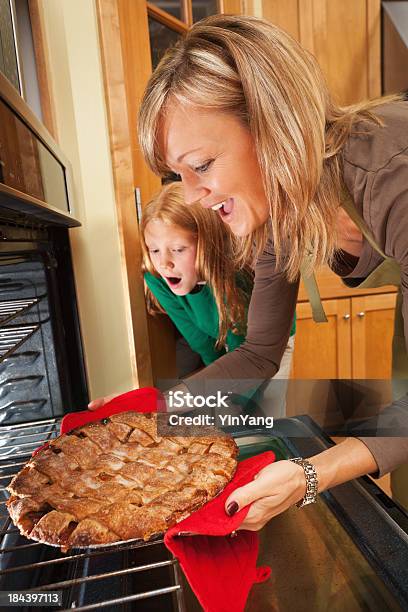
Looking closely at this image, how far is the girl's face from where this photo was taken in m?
1.19

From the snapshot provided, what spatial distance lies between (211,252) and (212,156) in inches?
20.1

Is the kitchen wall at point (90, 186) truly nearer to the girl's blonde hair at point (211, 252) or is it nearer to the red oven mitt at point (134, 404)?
the girl's blonde hair at point (211, 252)

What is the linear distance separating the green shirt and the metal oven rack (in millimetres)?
646

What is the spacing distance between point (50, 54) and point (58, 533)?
0.81 metres

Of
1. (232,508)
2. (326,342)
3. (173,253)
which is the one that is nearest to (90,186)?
(173,253)

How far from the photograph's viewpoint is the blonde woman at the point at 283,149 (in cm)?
63

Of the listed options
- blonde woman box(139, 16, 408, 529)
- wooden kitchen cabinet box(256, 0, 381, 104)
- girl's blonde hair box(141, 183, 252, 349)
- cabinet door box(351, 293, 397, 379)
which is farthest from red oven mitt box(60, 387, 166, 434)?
wooden kitchen cabinet box(256, 0, 381, 104)

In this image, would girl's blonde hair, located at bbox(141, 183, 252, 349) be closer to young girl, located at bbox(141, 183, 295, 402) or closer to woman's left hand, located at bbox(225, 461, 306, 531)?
young girl, located at bbox(141, 183, 295, 402)

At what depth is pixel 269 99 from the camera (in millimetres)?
661

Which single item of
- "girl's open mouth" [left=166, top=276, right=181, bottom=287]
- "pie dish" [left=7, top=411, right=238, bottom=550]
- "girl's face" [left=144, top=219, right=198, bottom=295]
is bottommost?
"pie dish" [left=7, top=411, right=238, bottom=550]

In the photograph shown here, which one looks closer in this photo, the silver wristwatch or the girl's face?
the silver wristwatch

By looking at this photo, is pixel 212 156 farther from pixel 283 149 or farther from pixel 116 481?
pixel 116 481

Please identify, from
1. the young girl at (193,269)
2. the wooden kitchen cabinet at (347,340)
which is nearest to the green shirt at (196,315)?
the young girl at (193,269)

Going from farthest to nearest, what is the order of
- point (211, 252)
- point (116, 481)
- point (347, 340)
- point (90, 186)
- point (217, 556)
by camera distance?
point (347, 340)
point (211, 252)
point (90, 186)
point (116, 481)
point (217, 556)
